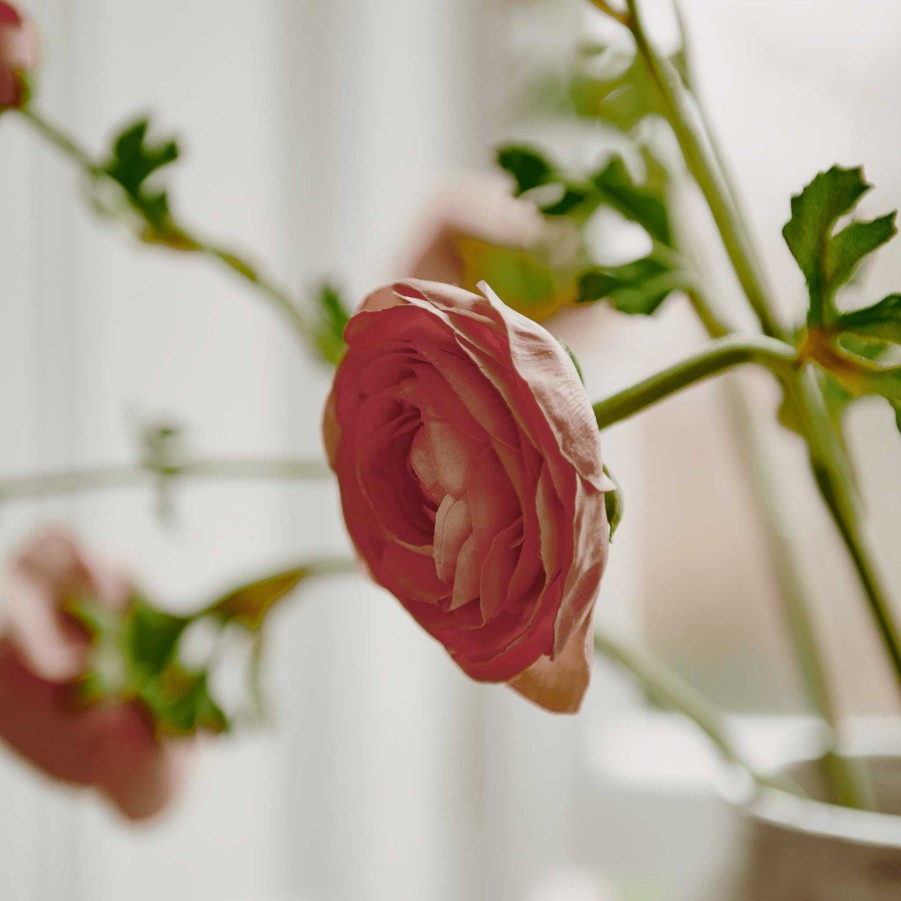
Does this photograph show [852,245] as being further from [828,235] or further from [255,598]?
[255,598]

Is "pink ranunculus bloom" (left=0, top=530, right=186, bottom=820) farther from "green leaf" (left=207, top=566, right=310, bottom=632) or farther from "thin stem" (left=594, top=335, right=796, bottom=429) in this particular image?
"thin stem" (left=594, top=335, right=796, bottom=429)

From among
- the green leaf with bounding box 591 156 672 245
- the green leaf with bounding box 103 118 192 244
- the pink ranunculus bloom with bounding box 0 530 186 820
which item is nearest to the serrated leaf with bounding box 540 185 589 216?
the green leaf with bounding box 591 156 672 245

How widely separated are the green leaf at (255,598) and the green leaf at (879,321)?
0.63 ft

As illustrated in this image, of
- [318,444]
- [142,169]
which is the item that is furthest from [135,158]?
[318,444]

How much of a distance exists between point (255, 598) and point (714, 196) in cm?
20

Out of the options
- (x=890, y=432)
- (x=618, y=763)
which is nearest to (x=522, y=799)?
(x=618, y=763)

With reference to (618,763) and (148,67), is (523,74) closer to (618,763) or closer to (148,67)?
(148,67)

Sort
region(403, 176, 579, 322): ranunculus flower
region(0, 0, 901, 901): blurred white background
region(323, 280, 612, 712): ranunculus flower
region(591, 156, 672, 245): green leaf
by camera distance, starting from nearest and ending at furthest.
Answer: region(323, 280, 612, 712): ranunculus flower
region(591, 156, 672, 245): green leaf
region(403, 176, 579, 322): ranunculus flower
region(0, 0, 901, 901): blurred white background

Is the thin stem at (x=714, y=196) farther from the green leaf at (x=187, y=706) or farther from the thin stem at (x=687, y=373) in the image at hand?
the green leaf at (x=187, y=706)

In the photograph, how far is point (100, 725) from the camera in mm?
375

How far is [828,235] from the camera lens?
0.23 meters

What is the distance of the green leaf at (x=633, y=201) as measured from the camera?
300mm

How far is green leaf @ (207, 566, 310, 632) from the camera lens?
35 centimetres

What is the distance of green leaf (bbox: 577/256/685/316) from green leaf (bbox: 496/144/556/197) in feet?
0.13
